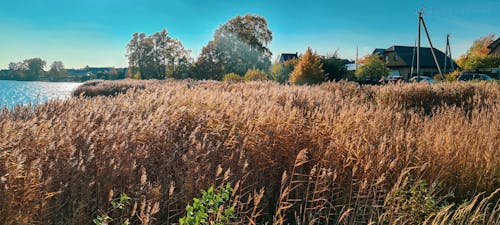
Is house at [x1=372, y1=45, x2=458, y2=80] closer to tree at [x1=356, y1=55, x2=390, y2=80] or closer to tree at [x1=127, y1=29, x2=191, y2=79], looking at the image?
tree at [x1=356, y1=55, x2=390, y2=80]

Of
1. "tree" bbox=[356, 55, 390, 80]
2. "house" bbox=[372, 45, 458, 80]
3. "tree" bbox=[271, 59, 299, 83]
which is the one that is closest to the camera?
"tree" bbox=[271, 59, 299, 83]

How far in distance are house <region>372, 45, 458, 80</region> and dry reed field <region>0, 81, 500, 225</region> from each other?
1881 inches

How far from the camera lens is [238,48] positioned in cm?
4497

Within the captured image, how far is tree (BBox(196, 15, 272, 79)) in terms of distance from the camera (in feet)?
142

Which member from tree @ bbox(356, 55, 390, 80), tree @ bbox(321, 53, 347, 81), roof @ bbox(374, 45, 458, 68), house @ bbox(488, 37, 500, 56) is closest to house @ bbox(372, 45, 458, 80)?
roof @ bbox(374, 45, 458, 68)

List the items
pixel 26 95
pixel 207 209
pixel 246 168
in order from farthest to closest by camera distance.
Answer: pixel 26 95 < pixel 246 168 < pixel 207 209

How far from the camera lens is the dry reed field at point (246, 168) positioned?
7.80 ft

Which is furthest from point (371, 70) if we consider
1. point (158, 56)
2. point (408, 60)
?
point (158, 56)

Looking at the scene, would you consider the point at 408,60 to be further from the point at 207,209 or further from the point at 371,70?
the point at 207,209

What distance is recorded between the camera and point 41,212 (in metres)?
2.20

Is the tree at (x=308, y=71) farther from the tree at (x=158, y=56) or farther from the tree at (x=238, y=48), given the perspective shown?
the tree at (x=158, y=56)

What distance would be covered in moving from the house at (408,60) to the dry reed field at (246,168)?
157 feet

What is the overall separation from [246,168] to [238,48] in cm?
4267

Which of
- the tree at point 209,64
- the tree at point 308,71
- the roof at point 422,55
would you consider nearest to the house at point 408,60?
the roof at point 422,55
